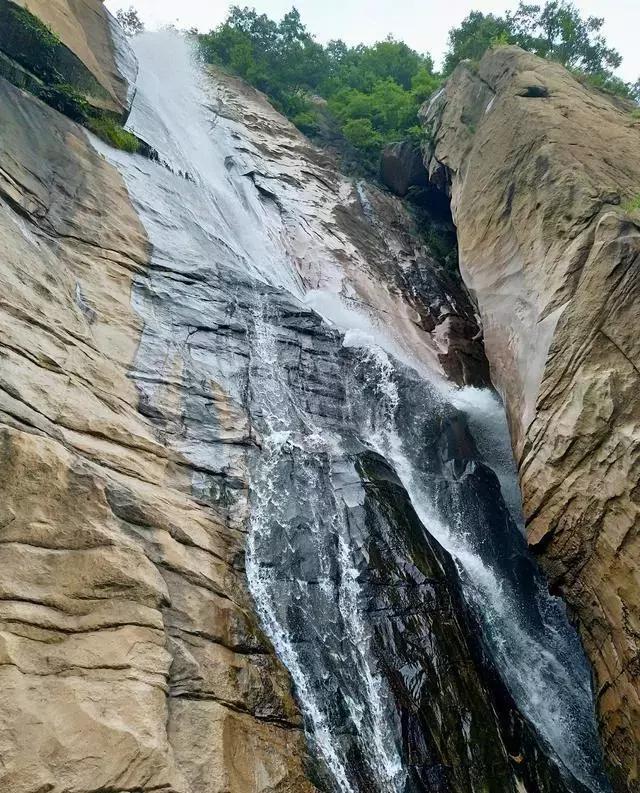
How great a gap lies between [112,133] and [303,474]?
10.8 metres

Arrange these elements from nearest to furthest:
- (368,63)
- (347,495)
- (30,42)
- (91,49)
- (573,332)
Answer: (347,495)
(573,332)
(30,42)
(91,49)
(368,63)

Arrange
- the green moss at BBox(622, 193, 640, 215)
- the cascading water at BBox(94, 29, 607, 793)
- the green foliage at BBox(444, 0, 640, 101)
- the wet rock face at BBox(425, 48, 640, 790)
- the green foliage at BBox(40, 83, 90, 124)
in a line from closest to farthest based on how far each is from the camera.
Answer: the cascading water at BBox(94, 29, 607, 793)
the wet rock face at BBox(425, 48, 640, 790)
the green moss at BBox(622, 193, 640, 215)
the green foliage at BBox(40, 83, 90, 124)
the green foliage at BBox(444, 0, 640, 101)

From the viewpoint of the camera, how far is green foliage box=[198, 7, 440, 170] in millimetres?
25078

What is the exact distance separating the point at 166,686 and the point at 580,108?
1440 cm

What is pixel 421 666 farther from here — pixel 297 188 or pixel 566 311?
pixel 297 188

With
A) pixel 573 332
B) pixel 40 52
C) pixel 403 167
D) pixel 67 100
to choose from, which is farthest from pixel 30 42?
pixel 403 167

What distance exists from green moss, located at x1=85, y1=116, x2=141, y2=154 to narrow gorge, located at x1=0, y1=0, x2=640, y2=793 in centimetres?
10

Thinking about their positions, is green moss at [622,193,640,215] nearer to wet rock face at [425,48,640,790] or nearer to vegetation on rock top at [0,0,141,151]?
wet rock face at [425,48,640,790]

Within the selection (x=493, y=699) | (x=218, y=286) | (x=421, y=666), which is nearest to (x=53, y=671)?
(x=421, y=666)

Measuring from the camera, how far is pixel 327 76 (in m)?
32.1

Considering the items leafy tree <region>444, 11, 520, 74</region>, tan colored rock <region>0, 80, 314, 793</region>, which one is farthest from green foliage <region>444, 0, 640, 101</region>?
tan colored rock <region>0, 80, 314, 793</region>

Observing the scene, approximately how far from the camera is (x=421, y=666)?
7.18m

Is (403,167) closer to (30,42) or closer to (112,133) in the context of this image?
(112,133)

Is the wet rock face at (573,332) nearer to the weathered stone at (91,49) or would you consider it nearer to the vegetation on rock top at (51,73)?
the vegetation on rock top at (51,73)
